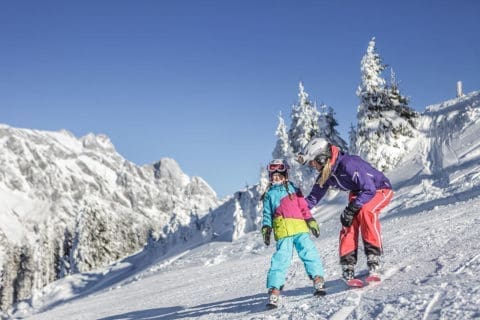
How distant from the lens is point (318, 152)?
19.3ft

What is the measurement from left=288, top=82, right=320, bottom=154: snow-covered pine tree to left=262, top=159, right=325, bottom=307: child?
3461cm

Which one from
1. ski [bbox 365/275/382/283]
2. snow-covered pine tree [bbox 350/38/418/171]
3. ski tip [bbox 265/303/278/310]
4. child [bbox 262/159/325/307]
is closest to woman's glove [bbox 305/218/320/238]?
child [bbox 262/159/325/307]

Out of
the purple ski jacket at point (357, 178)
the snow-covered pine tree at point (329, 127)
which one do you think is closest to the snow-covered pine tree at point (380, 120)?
the snow-covered pine tree at point (329, 127)

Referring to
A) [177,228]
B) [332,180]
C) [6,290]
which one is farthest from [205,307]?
[6,290]

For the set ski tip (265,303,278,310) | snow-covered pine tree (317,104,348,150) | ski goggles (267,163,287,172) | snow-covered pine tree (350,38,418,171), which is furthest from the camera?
snow-covered pine tree (317,104,348,150)

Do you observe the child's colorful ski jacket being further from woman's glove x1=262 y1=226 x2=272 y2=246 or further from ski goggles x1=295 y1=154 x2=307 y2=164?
ski goggles x1=295 y1=154 x2=307 y2=164

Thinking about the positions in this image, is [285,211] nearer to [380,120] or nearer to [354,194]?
[354,194]

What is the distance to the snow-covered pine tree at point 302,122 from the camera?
41062 mm

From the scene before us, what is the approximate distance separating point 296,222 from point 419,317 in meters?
2.47

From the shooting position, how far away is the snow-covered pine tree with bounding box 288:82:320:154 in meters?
41.1

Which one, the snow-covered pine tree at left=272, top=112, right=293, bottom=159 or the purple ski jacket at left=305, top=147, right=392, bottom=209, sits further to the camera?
the snow-covered pine tree at left=272, top=112, right=293, bottom=159

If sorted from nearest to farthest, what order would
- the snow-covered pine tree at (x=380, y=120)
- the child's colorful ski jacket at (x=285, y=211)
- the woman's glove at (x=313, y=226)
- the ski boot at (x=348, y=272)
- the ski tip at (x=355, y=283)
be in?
the ski tip at (x=355, y=283) < the ski boot at (x=348, y=272) < the woman's glove at (x=313, y=226) < the child's colorful ski jacket at (x=285, y=211) < the snow-covered pine tree at (x=380, y=120)

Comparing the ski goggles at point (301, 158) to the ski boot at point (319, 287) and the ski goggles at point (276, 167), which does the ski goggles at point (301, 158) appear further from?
the ski boot at point (319, 287)

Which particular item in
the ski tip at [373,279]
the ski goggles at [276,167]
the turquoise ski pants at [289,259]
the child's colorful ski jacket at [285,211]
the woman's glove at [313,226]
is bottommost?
the ski tip at [373,279]
